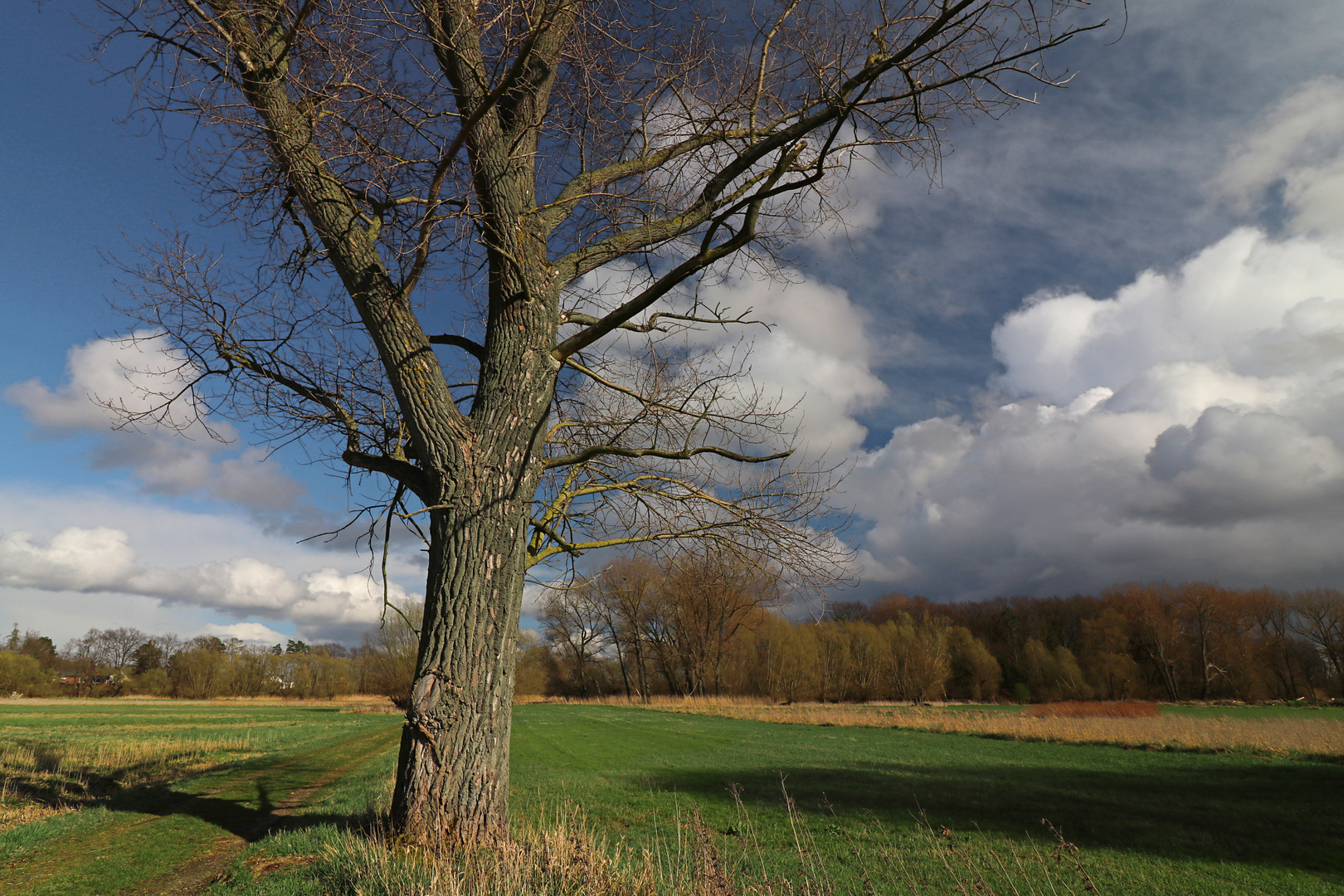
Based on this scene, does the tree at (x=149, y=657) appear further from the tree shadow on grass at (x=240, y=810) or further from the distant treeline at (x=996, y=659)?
the tree shadow on grass at (x=240, y=810)

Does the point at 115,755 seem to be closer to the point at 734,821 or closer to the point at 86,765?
the point at 86,765

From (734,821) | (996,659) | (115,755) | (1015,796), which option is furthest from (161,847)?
(996,659)

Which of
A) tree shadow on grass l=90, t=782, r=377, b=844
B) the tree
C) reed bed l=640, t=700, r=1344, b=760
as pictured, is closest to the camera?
tree shadow on grass l=90, t=782, r=377, b=844

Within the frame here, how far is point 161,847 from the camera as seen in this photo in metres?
7.28

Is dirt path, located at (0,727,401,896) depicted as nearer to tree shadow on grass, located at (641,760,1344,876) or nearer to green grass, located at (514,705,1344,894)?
green grass, located at (514,705,1344,894)

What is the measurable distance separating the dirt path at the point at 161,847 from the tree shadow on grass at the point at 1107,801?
20.5 ft

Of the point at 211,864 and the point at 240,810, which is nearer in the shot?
the point at 211,864

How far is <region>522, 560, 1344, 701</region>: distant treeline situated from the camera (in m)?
64.7

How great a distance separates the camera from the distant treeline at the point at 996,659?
2547 inches

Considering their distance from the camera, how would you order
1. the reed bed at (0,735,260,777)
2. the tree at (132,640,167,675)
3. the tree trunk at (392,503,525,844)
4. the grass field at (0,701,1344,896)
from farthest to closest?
the tree at (132,640,167,675)
the reed bed at (0,735,260,777)
the grass field at (0,701,1344,896)
the tree trunk at (392,503,525,844)

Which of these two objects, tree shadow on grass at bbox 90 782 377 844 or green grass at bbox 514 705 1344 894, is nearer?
tree shadow on grass at bbox 90 782 377 844

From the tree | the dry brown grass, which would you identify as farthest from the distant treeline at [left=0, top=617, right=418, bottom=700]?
the dry brown grass

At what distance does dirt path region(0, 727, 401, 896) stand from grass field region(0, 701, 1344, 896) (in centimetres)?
4

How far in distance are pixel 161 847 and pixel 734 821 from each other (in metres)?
7.23
